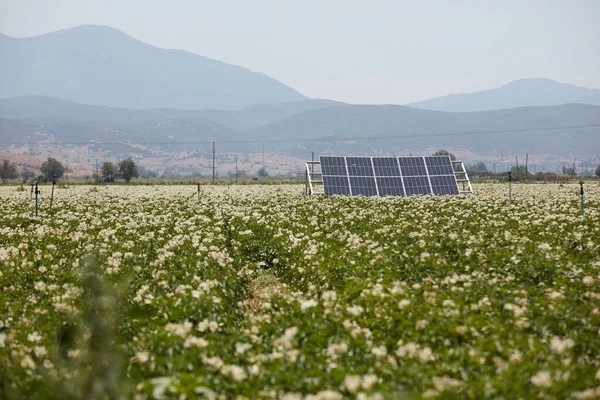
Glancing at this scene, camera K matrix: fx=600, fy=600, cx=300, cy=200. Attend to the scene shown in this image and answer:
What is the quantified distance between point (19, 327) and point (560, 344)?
8.09 meters

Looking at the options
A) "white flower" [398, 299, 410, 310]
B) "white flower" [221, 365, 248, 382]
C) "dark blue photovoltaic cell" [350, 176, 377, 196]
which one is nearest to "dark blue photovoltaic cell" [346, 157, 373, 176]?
"dark blue photovoltaic cell" [350, 176, 377, 196]

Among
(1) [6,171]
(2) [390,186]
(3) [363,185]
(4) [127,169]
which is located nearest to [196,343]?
(3) [363,185]

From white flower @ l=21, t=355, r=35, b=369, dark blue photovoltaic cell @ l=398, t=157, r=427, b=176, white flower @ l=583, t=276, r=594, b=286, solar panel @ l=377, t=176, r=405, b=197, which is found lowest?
white flower @ l=21, t=355, r=35, b=369

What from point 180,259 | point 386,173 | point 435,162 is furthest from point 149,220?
point 435,162

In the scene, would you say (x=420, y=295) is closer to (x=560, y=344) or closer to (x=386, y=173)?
(x=560, y=344)

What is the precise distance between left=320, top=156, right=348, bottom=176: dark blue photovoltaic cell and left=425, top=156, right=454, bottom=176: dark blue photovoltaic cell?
6399mm

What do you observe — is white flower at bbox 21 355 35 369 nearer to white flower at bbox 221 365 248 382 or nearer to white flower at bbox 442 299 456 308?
white flower at bbox 221 365 248 382

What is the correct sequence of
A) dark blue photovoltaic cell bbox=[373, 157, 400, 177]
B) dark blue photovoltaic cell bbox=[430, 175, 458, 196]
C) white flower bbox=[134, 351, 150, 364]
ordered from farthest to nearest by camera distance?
1. dark blue photovoltaic cell bbox=[373, 157, 400, 177]
2. dark blue photovoltaic cell bbox=[430, 175, 458, 196]
3. white flower bbox=[134, 351, 150, 364]

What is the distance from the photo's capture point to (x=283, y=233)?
805 inches

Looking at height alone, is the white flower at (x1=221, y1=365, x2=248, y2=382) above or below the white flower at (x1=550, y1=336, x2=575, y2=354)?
below

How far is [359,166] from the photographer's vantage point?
44.7 metres

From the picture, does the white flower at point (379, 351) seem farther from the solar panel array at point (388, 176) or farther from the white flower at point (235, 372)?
the solar panel array at point (388, 176)

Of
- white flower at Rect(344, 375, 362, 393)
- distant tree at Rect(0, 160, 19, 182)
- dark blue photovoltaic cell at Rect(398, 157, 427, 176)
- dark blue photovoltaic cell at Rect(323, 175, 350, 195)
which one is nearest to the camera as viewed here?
white flower at Rect(344, 375, 362, 393)

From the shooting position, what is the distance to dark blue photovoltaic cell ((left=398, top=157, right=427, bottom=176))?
4381 centimetres
